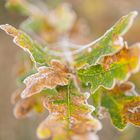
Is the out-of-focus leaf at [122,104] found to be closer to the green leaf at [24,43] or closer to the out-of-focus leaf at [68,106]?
the out-of-focus leaf at [68,106]

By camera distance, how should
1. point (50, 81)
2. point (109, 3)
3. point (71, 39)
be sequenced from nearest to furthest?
point (50, 81) < point (71, 39) < point (109, 3)

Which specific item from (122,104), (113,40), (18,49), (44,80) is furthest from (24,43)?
(18,49)

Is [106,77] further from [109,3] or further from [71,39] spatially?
[109,3]

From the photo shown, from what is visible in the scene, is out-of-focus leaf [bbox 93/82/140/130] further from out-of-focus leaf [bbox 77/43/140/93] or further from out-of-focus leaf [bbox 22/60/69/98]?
out-of-focus leaf [bbox 22/60/69/98]

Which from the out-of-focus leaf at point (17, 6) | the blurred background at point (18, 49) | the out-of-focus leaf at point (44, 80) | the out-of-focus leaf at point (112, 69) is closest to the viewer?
the out-of-focus leaf at point (44, 80)

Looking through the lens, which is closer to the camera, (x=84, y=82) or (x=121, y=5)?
(x=84, y=82)

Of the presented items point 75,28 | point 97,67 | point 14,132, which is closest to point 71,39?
point 75,28

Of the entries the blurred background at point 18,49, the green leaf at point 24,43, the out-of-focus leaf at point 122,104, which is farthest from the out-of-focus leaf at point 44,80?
the blurred background at point 18,49
